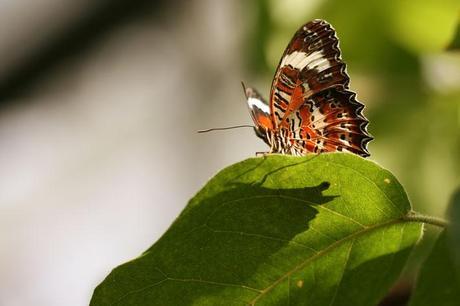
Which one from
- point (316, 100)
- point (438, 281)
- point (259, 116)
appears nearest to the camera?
point (438, 281)

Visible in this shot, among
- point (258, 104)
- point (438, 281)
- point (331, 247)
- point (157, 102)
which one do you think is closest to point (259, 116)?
point (258, 104)

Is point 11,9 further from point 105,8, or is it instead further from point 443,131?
point 443,131

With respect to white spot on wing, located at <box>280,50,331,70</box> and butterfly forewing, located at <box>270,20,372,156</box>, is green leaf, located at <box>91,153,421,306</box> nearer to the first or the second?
butterfly forewing, located at <box>270,20,372,156</box>

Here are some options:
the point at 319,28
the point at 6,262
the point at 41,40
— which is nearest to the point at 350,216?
the point at 319,28

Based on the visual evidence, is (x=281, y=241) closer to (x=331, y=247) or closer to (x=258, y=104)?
(x=331, y=247)

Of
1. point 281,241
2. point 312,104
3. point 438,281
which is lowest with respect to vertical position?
point 438,281

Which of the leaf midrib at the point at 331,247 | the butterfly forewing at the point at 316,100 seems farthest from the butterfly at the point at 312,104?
the leaf midrib at the point at 331,247

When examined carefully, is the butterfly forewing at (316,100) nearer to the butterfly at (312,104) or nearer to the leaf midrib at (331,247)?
the butterfly at (312,104)
